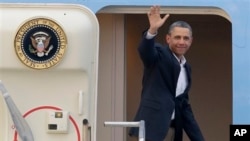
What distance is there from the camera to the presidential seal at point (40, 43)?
2.67 m

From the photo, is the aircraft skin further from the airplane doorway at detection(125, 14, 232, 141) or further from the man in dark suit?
the airplane doorway at detection(125, 14, 232, 141)

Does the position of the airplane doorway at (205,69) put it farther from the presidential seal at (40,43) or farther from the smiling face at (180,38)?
the presidential seal at (40,43)

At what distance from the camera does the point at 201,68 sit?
192 inches

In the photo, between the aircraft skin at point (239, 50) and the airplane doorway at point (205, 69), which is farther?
the airplane doorway at point (205, 69)

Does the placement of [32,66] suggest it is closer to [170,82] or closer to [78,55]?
[78,55]

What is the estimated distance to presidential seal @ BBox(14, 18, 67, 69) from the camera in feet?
8.76

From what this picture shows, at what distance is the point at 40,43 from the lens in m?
2.68

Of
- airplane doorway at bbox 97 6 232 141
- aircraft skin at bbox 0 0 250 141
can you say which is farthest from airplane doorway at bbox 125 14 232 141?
aircraft skin at bbox 0 0 250 141

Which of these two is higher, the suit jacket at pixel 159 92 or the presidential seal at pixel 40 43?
the presidential seal at pixel 40 43

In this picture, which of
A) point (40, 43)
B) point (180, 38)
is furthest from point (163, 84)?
point (40, 43)

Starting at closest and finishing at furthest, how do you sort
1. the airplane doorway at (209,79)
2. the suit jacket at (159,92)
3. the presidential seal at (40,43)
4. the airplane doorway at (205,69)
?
the presidential seal at (40,43) < the suit jacket at (159,92) < the airplane doorway at (205,69) < the airplane doorway at (209,79)

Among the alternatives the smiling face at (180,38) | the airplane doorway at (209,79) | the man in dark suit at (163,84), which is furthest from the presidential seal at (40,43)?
the airplane doorway at (209,79)

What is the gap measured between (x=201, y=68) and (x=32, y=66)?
2.42 m

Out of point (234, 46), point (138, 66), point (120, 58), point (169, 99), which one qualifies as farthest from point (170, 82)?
point (138, 66)
